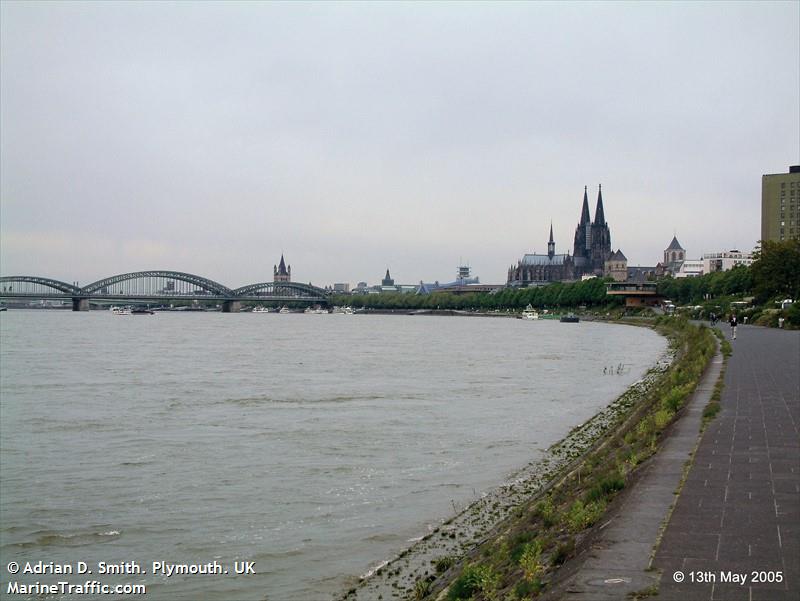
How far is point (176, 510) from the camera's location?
527 inches

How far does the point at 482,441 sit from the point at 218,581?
995 centimetres

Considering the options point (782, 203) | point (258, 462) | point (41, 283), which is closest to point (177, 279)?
point (41, 283)

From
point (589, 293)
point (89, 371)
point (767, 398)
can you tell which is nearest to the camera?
point (767, 398)

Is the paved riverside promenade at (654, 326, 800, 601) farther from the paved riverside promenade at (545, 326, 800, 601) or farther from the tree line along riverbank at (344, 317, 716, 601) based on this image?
the tree line along riverbank at (344, 317, 716, 601)

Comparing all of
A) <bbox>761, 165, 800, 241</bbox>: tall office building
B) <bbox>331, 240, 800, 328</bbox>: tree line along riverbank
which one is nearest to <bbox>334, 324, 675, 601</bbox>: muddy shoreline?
<bbox>331, 240, 800, 328</bbox>: tree line along riverbank

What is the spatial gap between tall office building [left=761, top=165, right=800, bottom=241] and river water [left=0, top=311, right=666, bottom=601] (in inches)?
5078

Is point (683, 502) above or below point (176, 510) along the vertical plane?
above

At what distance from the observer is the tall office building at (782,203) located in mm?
150750

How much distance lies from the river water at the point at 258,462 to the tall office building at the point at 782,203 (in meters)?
129

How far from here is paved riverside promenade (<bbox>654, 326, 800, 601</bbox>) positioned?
20.1 feet

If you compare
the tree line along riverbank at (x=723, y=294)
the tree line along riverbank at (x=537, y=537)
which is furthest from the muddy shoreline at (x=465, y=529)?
the tree line along riverbank at (x=723, y=294)

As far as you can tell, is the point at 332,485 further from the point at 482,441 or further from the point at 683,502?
the point at 683,502

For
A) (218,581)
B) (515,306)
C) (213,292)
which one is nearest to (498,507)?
(218,581)

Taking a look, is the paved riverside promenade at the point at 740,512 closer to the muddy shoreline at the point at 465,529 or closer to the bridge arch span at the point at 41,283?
the muddy shoreline at the point at 465,529
